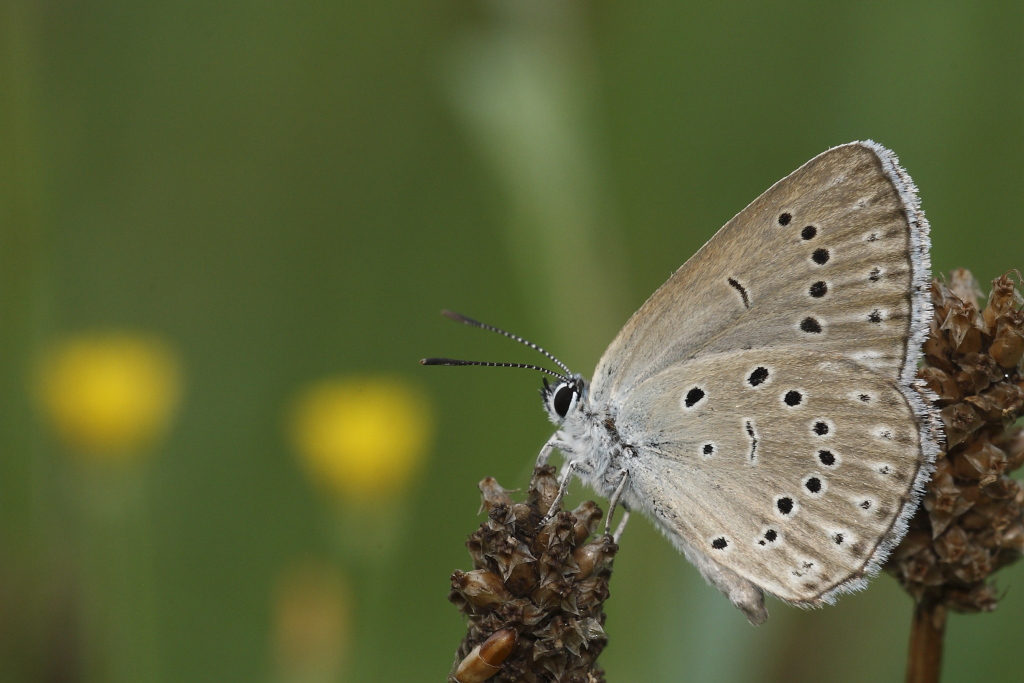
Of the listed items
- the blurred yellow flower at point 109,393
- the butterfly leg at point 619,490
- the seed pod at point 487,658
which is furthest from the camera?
the blurred yellow flower at point 109,393

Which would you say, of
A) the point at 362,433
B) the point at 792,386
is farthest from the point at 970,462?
the point at 362,433

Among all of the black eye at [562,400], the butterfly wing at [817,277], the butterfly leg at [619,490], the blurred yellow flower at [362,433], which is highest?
the butterfly wing at [817,277]

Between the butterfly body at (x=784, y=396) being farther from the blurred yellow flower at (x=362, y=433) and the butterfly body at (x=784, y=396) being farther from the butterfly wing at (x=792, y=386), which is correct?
the blurred yellow flower at (x=362, y=433)

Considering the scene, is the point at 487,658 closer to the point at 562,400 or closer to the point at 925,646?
the point at 925,646

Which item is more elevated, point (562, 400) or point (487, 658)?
point (562, 400)

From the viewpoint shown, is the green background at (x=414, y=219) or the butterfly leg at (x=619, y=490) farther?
the green background at (x=414, y=219)

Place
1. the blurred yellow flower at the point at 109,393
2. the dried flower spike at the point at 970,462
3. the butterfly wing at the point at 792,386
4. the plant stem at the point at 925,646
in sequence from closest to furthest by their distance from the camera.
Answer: the plant stem at the point at 925,646, the dried flower spike at the point at 970,462, the butterfly wing at the point at 792,386, the blurred yellow flower at the point at 109,393

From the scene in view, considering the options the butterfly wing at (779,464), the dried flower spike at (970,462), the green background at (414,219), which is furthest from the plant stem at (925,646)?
the green background at (414,219)
